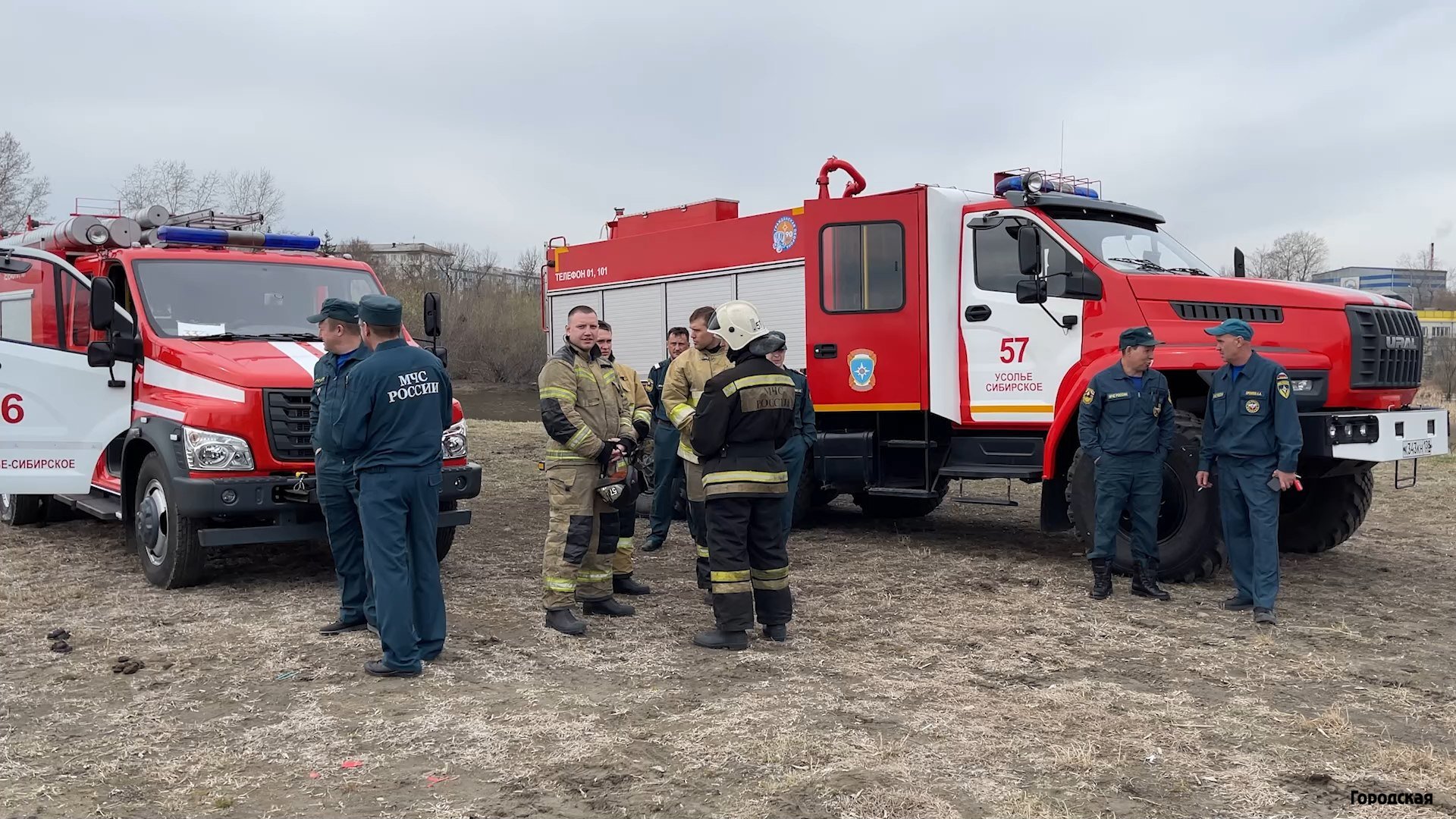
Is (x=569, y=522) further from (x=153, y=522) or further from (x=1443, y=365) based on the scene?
(x=1443, y=365)

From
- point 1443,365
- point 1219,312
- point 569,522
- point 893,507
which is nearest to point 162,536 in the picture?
point 569,522

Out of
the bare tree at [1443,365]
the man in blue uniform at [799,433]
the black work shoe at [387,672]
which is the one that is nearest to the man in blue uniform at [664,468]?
the man in blue uniform at [799,433]

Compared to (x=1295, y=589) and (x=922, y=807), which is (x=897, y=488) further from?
(x=922, y=807)

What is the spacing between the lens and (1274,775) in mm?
4012

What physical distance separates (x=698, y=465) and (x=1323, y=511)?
4703mm

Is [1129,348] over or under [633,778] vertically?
over

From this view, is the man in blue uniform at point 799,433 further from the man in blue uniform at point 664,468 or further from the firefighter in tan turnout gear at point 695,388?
the man in blue uniform at point 664,468

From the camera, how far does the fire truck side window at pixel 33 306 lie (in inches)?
316

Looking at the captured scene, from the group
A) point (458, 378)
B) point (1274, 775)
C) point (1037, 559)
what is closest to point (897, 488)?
point (1037, 559)

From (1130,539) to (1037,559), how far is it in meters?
1.35

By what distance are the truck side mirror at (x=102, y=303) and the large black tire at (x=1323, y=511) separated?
25.3 feet

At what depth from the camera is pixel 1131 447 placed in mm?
6805

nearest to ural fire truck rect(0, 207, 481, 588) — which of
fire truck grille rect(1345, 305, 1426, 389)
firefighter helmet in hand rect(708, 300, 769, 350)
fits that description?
firefighter helmet in hand rect(708, 300, 769, 350)

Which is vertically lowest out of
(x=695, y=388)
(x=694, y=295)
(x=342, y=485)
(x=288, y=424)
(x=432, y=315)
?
(x=342, y=485)
